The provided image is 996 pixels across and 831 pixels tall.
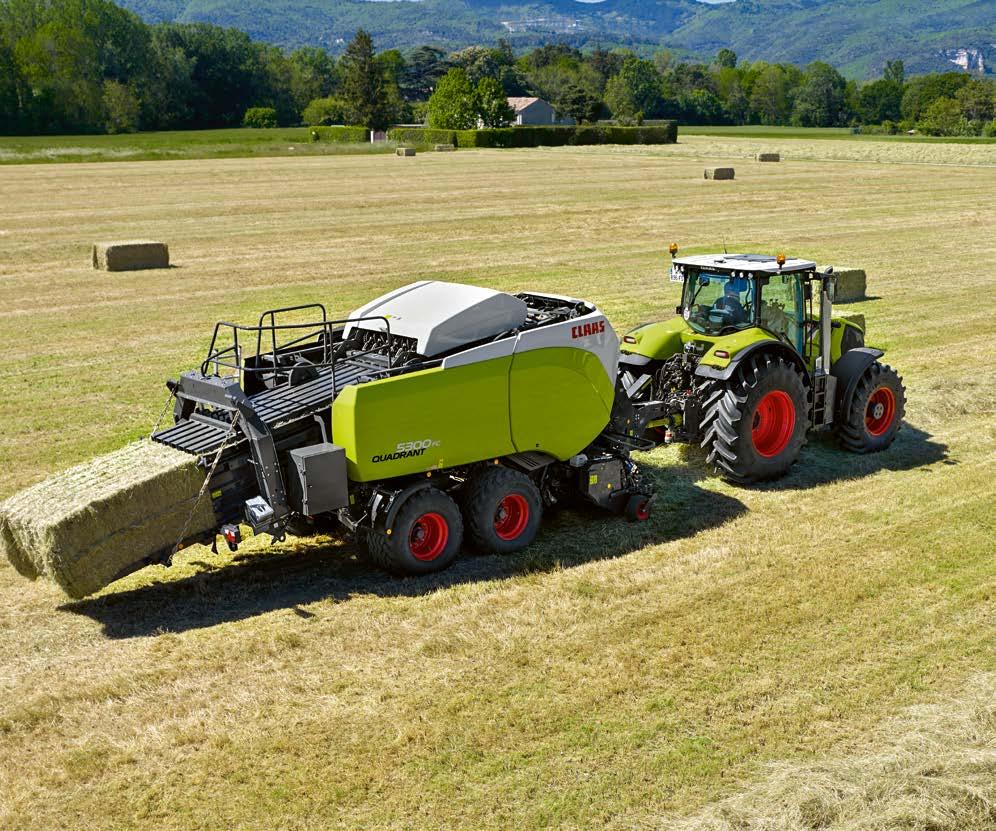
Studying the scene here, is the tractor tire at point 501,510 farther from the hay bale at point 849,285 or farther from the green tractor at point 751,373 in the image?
the hay bale at point 849,285

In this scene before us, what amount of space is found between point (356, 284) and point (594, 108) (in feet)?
335

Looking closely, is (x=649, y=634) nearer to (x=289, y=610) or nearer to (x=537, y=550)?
(x=537, y=550)

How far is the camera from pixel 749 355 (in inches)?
442

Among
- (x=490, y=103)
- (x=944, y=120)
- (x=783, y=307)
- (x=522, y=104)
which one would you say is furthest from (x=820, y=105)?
(x=783, y=307)

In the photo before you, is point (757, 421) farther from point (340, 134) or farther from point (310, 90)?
point (310, 90)

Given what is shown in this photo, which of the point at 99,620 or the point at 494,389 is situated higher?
the point at 494,389

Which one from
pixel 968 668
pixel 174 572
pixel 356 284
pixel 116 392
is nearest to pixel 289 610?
pixel 174 572

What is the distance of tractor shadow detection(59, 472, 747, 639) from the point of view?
8.59 m

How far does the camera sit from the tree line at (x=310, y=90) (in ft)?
358

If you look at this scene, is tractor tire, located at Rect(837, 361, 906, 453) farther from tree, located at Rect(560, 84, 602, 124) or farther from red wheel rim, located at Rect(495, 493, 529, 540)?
tree, located at Rect(560, 84, 602, 124)

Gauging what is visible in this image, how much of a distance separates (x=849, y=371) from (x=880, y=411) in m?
0.75

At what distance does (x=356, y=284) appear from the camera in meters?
23.8

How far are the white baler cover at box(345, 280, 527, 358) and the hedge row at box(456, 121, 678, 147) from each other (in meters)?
75.8

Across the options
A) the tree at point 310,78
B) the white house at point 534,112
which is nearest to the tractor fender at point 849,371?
the white house at point 534,112
